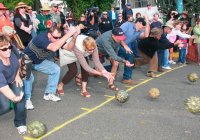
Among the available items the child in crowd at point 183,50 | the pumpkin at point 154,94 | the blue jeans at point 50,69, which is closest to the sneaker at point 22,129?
the blue jeans at point 50,69

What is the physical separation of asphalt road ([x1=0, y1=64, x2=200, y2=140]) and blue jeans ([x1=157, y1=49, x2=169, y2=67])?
187 cm

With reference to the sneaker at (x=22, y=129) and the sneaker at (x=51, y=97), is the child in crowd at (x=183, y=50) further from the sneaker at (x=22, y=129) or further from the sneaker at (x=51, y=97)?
the sneaker at (x=22, y=129)

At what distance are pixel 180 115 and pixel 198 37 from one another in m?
5.67

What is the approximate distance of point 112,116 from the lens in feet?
20.1

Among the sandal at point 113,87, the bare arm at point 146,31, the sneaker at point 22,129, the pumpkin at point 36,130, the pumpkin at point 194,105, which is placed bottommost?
the sandal at point 113,87

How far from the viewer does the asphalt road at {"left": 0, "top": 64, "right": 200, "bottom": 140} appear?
5324mm

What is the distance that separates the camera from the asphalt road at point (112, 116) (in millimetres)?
5324

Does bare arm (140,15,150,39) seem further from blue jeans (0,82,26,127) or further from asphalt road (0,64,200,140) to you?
blue jeans (0,82,26,127)

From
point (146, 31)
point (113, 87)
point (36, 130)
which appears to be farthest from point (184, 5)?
point (36, 130)

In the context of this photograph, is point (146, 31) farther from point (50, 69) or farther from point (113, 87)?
point (50, 69)

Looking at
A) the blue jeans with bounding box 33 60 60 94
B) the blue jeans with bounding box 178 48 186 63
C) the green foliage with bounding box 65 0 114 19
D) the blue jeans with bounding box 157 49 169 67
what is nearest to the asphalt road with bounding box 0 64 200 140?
the blue jeans with bounding box 33 60 60 94

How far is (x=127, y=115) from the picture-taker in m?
6.20

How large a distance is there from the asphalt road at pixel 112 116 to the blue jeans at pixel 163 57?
1872 millimetres

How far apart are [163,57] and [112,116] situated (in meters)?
4.86
